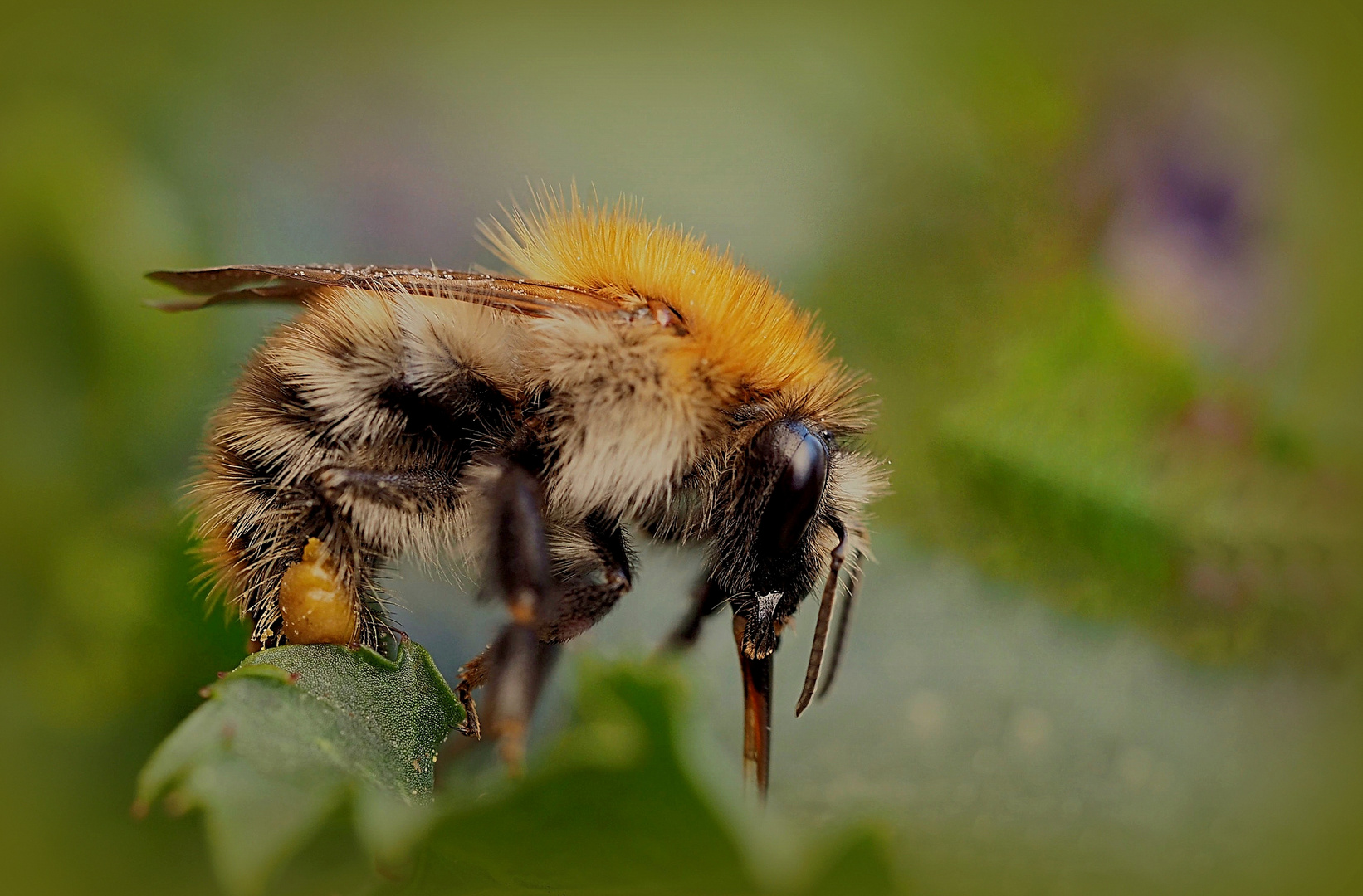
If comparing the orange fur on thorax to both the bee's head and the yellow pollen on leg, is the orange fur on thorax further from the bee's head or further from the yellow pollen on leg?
the yellow pollen on leg

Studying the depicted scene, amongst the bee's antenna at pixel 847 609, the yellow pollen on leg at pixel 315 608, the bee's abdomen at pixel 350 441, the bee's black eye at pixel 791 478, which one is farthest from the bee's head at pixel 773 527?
the yellow pollen on leg at pixel 315 608

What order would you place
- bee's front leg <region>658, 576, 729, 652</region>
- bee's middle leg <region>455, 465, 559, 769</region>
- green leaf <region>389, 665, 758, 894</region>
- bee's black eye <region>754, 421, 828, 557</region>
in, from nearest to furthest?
green leaf <region>389, 665, 758, 894</region>
bee's middle leg <region>455, 465, 559, 769</region>
bee's black eye <region>754, 421, 828, 557</region>
bee's front leg <region>658, 576, 729, 652</region>

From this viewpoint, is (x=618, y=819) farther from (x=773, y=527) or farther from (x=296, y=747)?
(x=773, y=527)

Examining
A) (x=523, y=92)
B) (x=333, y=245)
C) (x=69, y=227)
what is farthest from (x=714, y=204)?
(x=69, y=227)

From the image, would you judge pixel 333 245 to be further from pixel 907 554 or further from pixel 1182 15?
pixel 1182 15

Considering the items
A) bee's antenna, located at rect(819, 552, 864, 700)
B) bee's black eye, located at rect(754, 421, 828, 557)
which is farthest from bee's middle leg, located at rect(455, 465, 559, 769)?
bee's antenna, located at rect(819, 552, 864, 700)

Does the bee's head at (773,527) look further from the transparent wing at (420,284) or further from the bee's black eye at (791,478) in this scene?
the transparent wing at (420,284)

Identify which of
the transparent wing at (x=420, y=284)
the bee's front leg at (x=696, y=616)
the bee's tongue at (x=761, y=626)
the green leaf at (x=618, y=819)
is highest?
the transparent wing at (x=420, y=284)
